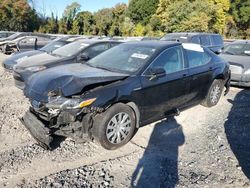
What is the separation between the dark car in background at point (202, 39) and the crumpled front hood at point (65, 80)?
7.90 meters

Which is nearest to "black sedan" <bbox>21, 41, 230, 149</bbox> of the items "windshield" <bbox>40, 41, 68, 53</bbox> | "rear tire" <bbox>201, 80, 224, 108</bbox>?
"rear tire" <bbox>201, 80, 224, 108</bbox>

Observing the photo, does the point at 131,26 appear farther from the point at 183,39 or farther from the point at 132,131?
the point at 132,131

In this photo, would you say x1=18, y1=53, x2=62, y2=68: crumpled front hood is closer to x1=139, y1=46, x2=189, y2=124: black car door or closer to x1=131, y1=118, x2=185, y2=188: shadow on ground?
x1=139, y1=46, x2=189, y2=124: black car door

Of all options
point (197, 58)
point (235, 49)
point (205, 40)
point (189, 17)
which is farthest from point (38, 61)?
point (189, 17)

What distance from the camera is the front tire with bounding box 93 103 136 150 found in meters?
4.23

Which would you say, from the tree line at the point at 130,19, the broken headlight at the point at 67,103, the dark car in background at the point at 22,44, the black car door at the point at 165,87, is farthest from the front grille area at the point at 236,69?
the tree line at the point at 130,19

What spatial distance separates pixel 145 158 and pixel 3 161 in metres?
2.08

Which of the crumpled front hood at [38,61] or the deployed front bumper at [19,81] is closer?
the deployed front bumper at [19,81]

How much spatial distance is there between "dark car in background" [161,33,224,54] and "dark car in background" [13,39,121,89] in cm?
434

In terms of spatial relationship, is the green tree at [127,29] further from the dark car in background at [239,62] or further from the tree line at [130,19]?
the dark car in background at [239,62]

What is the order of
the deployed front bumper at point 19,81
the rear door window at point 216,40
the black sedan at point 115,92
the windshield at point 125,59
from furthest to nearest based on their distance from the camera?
the rear door window at point 216,40 → the deployed front bumper at point 19,81 → the windshield at point 125,59 → the black sedan at point 115,92

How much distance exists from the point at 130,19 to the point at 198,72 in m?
46.7

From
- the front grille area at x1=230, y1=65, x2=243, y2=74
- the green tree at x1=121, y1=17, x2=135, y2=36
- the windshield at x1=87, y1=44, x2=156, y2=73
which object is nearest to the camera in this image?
the windshield at x1=87, y1=44, x2=156, y2=73

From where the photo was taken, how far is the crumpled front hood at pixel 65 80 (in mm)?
4254
